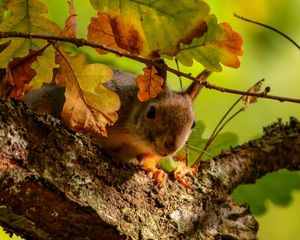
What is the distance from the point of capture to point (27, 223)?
1290 millimetres

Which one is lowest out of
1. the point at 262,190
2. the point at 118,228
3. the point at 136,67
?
the point at 118,228

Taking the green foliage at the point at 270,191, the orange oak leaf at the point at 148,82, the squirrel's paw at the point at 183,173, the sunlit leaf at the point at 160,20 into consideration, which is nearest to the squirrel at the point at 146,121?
the squirrel's paw at the point at 183,173

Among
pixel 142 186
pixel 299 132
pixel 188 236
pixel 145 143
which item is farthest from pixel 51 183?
pixel 299 132

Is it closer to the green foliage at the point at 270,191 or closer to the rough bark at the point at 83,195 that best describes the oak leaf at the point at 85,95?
the rough bark at the point at 83,195

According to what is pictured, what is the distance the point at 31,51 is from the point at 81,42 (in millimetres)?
163

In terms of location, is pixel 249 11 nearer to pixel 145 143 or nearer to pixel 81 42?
pixel 145 143

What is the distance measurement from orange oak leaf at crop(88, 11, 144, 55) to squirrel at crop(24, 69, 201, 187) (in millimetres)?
625

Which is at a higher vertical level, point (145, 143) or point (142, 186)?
point (145, 143)

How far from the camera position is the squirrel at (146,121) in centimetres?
201

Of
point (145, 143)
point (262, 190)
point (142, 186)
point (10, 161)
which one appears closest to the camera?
point (10, 161)

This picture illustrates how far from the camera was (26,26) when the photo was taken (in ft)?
→ 4.48

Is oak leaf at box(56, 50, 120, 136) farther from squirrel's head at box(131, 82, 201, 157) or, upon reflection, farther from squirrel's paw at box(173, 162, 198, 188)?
squirrel's head at box(131, 82, 201, 157)

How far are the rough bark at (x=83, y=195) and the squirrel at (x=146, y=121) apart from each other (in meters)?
0.27

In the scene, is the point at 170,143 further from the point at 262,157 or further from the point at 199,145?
the point at 262,157
